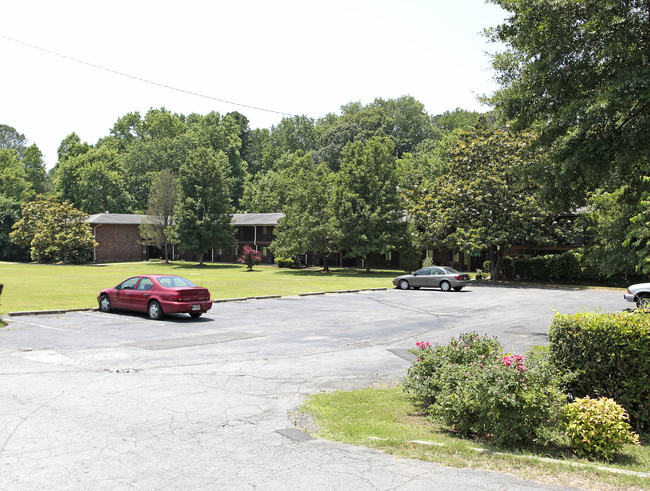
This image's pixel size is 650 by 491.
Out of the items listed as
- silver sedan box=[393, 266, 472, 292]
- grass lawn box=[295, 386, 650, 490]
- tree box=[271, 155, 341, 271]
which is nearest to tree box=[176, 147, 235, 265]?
tree box=[271, 155, 341, 271]

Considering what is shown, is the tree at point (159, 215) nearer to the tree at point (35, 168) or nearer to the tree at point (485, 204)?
the tree at point (485, 204)

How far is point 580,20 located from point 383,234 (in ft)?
113

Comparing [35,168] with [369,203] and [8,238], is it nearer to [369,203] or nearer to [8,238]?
[8,238]

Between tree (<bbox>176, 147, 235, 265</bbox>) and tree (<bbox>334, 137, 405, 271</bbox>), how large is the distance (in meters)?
18.1

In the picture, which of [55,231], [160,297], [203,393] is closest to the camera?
[203,393]

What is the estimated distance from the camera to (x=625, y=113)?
1534cm

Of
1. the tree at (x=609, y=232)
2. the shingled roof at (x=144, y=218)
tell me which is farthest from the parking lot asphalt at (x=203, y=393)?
the shingled roof at (x=144, y=218)

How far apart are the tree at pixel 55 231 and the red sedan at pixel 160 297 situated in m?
48.2

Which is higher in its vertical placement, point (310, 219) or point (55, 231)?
point (310, 219)

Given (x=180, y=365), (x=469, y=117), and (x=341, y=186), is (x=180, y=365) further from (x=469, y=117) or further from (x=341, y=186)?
(x=469, y=117)

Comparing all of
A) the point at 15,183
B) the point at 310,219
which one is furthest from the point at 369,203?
the point at 15,183

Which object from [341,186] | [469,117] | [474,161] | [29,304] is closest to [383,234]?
[341,186]

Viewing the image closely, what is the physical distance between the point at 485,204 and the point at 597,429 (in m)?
36.3

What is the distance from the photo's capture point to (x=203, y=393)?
9102mm
